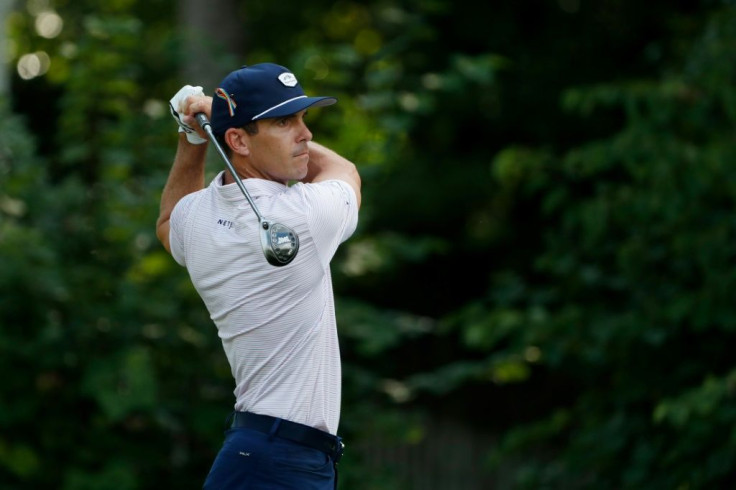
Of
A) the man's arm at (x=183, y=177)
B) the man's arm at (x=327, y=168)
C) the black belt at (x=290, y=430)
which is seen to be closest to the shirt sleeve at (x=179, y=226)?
the man's arm at (x=183, y=177)

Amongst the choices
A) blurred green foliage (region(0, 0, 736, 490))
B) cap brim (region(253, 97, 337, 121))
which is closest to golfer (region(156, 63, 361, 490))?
cap brim (region(253, 97, 337, 121))

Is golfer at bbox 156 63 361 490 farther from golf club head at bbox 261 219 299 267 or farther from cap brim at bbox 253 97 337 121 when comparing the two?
golf club head at bbox 261 219 299 267

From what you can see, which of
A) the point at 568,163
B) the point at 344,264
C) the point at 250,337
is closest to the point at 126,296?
the point at 344,264

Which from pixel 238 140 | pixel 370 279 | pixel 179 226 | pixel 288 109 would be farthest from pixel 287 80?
pixel 370 279

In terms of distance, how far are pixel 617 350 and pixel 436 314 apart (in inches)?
174

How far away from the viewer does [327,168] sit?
372cm

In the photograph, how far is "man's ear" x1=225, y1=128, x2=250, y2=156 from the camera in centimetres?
349

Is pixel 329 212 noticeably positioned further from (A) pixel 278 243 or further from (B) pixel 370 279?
(B) pixel 370 279

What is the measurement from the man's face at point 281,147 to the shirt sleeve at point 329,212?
0.08 meters

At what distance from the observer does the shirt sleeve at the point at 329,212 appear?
134 inches

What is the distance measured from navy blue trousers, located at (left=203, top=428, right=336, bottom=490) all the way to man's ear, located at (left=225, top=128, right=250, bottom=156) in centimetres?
77

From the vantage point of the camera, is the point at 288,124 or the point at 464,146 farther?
the point at 464,146

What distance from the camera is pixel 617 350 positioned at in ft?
20.7

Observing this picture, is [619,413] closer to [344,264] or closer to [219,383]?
[344,264]
